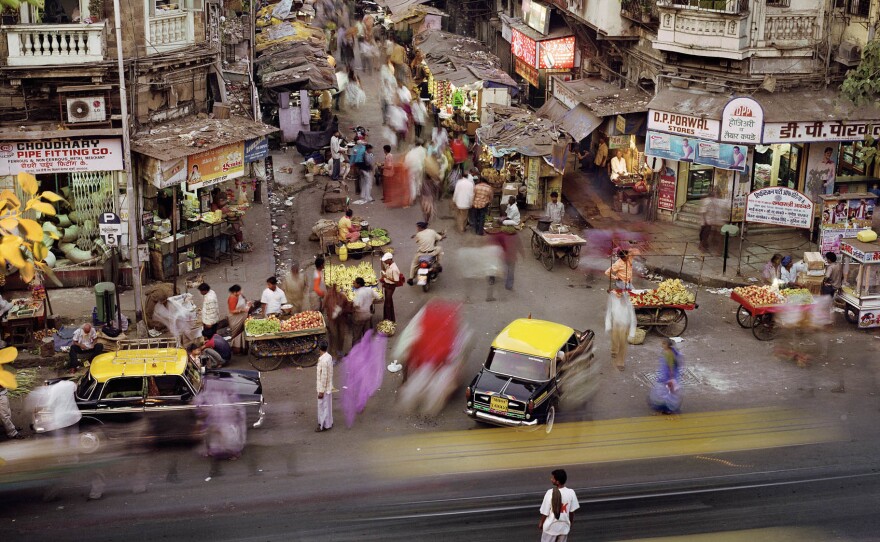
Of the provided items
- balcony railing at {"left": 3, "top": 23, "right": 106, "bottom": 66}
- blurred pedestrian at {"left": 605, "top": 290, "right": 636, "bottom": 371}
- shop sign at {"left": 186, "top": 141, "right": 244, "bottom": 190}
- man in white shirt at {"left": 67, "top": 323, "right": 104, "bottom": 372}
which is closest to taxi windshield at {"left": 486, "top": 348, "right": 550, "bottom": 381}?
blurred pedestrian at {"left": 605, "top": 290, "right": 636, "bottom": 371}

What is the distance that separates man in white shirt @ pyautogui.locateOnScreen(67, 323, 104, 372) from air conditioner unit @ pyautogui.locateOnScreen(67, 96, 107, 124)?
4977 millimetres

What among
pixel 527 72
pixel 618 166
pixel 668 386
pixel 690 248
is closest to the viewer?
pixel 668 386

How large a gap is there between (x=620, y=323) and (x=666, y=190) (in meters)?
9.32

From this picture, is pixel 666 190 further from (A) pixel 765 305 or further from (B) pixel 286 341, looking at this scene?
(B) pixel 286 341

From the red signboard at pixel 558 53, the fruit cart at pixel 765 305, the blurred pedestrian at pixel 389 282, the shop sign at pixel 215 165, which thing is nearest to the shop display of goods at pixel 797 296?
the fruit cart at pixel 765 305

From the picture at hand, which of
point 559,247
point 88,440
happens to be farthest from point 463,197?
point 88,440

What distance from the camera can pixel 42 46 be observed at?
22109mm

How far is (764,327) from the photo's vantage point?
21141 millimetres

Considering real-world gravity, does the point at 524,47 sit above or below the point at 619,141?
above

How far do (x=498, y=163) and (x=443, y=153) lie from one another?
1.60m

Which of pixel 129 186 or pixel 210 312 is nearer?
pixel 210 312

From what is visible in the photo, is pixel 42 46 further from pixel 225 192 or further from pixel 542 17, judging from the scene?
pixel 542 17

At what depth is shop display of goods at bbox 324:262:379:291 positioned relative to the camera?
72.5 feet

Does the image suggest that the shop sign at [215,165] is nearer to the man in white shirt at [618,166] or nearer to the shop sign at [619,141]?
the shop sign at [619,141]
